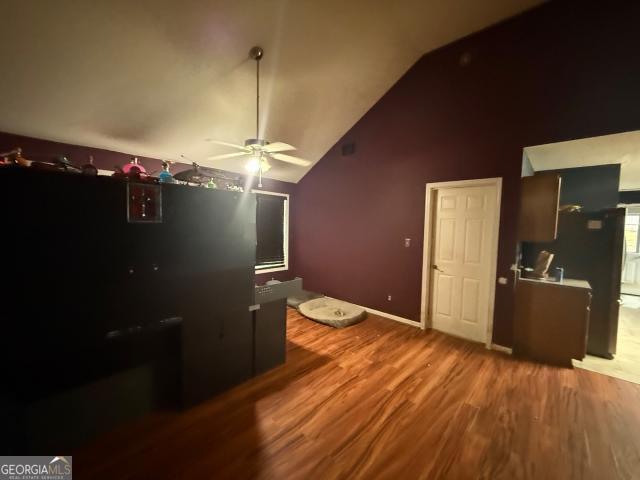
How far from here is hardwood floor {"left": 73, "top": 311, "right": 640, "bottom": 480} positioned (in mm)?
1618

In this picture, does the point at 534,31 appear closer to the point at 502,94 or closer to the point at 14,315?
the point at 502,94

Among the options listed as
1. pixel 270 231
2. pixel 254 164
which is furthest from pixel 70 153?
pixel 270 231

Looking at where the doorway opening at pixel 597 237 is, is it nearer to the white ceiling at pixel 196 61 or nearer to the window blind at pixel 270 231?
the white ceiling at pixel 196 61

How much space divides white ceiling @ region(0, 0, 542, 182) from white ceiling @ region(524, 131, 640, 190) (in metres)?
1.59

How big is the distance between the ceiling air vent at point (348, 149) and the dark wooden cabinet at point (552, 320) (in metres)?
3.16

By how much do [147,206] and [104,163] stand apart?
2.52 metres

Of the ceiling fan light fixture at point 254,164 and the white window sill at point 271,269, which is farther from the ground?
the ceiling fan light fixture at point 254,164

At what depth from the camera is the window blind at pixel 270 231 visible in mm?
5324

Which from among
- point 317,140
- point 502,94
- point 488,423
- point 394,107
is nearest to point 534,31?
point 502,94

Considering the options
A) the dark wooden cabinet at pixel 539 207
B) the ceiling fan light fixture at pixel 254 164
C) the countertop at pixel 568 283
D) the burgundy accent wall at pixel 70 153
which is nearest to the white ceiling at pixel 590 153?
the dark wooden cabinet at pixel 539 207

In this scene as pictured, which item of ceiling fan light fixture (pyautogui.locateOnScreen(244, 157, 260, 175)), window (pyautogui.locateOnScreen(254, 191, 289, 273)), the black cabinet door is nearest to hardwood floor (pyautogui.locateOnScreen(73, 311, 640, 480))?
the black cabinet door

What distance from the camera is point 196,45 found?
254 cm

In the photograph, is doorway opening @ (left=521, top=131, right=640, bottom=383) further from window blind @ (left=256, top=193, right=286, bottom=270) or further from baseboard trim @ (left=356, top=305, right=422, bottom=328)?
window blind @ (left=256, top=193, right=286, bottom=270)

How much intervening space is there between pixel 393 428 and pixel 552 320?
2.37m
